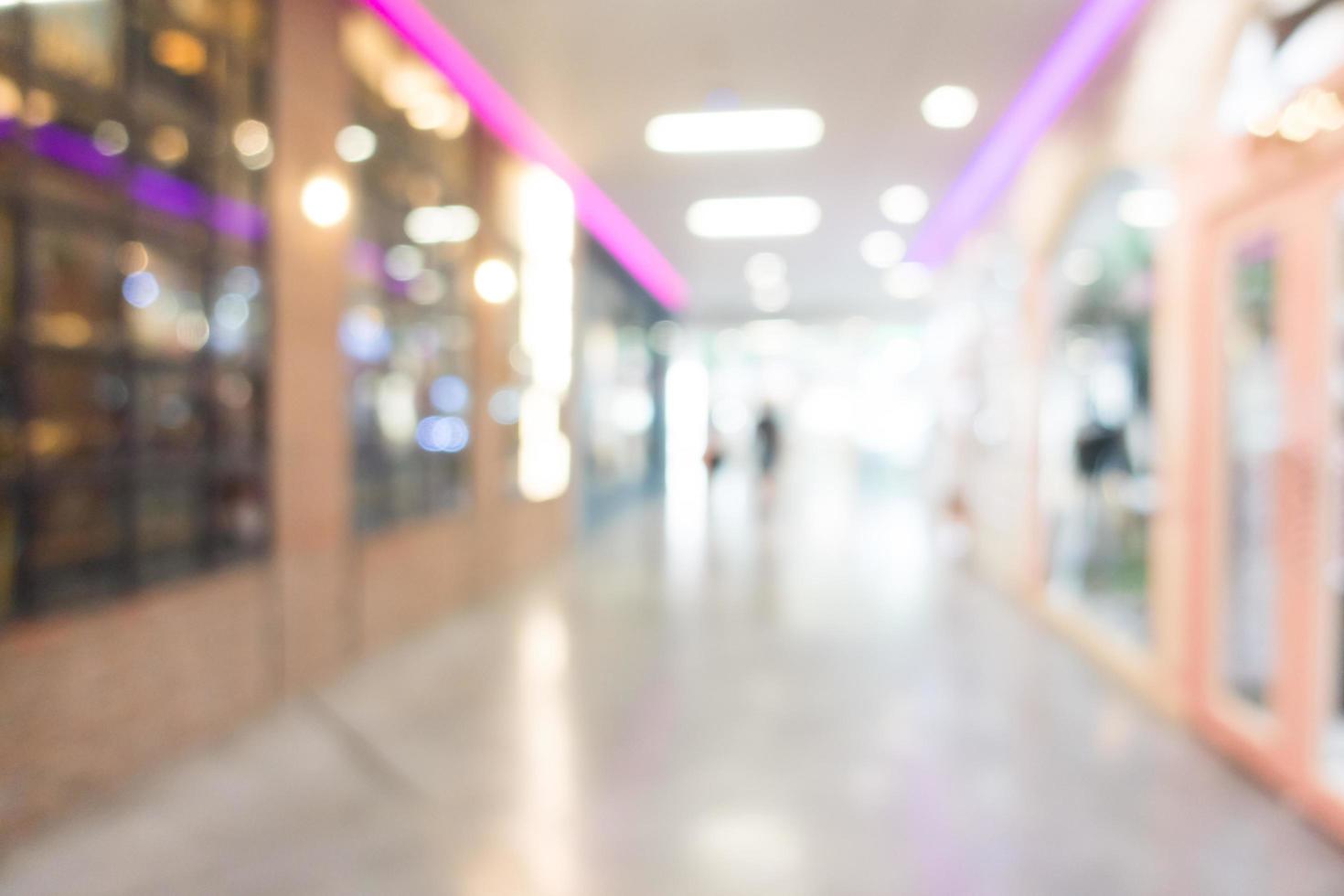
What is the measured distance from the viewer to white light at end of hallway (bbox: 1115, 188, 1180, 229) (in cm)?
444

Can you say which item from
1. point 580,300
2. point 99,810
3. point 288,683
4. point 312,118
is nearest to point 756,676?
point 288,683

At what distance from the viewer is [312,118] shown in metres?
4.51

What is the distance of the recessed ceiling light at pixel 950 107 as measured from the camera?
5.98 m

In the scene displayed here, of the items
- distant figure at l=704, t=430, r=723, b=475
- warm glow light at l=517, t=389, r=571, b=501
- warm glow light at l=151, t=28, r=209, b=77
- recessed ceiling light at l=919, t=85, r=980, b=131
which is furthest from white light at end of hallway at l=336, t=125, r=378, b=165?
distant figure at l=704, t=430, r=723, b=475

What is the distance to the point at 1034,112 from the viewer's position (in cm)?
650

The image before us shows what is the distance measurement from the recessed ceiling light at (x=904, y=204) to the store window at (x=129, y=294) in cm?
651

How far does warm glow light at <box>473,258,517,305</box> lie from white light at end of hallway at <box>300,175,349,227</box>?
211cm

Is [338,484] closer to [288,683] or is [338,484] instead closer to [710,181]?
[288,683]

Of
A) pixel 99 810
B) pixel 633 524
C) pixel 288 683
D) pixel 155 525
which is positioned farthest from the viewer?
pixel 633 524

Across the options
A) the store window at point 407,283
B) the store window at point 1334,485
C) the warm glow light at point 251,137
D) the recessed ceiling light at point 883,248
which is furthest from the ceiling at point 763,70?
the recessed ceiling light at point 883,248

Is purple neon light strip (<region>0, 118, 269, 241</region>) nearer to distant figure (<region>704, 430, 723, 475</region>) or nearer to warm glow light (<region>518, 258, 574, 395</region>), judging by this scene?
warm glow light (<region>518, 258, 574, 395</region>)

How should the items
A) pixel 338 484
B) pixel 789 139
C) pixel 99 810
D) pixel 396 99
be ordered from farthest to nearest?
pixel 789 139, pixel 396 99, pixel 338 484, pixel 99 810

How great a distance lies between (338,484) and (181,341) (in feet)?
4.21

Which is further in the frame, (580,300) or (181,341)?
(580,300)
